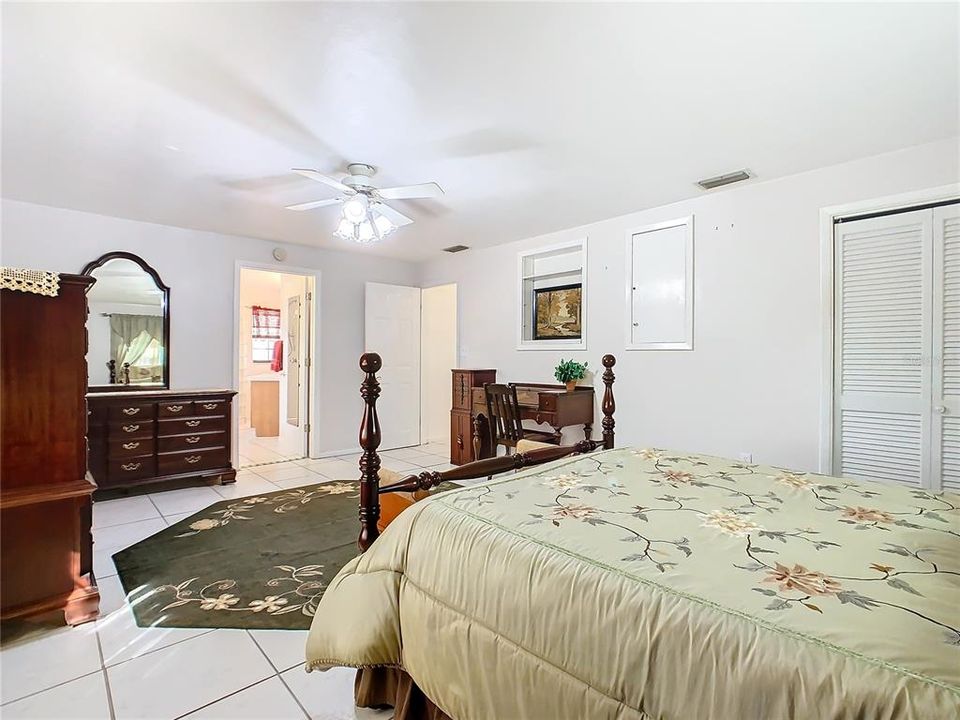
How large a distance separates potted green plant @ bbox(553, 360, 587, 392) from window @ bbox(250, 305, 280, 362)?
5.43m

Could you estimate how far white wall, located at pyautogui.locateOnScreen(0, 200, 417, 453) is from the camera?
13.1ft

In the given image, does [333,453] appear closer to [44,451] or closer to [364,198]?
[364,198]

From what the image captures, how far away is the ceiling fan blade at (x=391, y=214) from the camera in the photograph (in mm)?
3343

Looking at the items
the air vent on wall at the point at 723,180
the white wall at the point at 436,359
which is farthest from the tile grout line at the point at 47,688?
the white wall at the point at 436,359

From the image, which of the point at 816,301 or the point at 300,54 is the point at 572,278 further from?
the point at 300,54

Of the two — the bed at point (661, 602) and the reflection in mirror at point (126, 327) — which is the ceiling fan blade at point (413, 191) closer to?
the bed at point (661, 602)

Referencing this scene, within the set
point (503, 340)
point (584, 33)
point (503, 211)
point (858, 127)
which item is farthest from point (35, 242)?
point (858, 127)

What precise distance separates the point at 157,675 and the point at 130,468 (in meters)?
2.84

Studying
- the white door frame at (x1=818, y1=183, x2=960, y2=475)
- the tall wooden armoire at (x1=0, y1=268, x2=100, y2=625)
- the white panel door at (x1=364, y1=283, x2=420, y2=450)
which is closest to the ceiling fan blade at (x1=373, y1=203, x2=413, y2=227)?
the tall wooden armoire at (x1=0, y1=268, x2=100, y2=625)

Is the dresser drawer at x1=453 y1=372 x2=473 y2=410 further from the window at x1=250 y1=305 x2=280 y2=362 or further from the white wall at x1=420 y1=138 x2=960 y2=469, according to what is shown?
the window at x1=250 y1=305 x2=280 y2=362

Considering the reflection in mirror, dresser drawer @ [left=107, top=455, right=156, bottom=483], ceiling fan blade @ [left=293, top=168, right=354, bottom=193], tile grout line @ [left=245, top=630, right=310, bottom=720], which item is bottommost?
tile grout line @ [left=245, top=630, right=310, bottom=720]

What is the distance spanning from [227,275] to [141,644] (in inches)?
149

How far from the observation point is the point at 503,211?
13.5ft

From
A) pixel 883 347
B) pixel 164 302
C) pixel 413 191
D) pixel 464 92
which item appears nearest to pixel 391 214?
pixel 413 191
